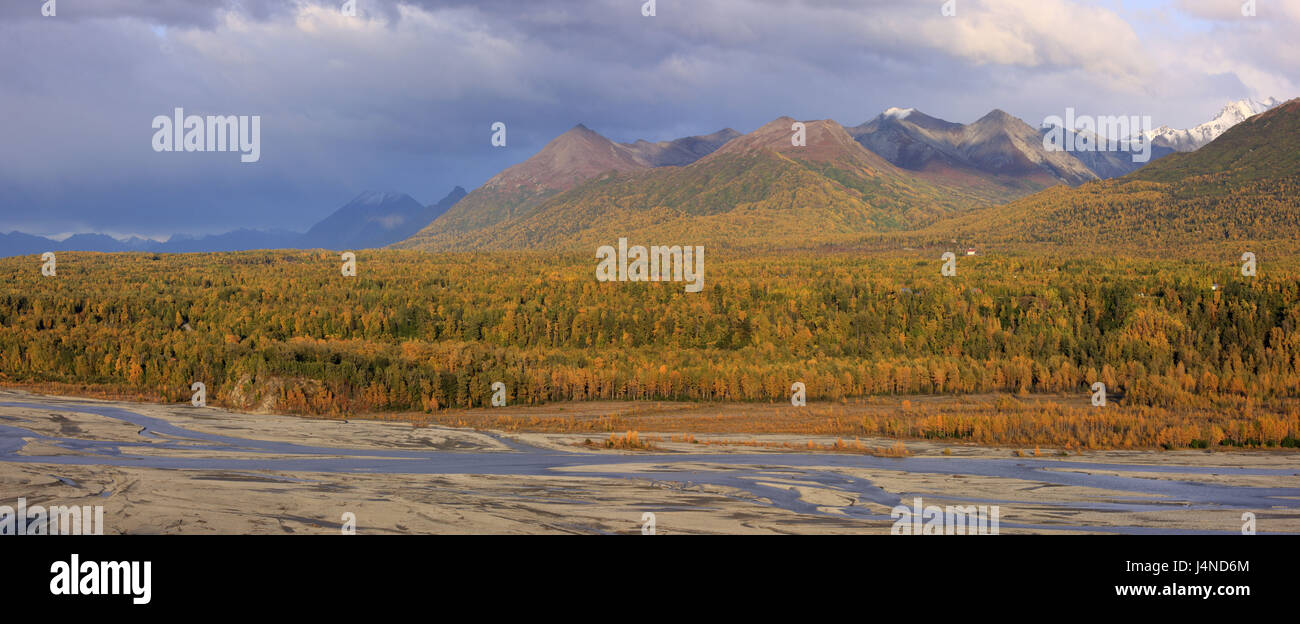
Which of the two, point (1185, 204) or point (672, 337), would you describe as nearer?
point (672, 337)

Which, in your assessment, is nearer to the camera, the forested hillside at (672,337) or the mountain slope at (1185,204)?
the forested hillside at (672,337)

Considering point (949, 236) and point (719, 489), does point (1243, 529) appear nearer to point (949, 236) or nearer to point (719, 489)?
point (719, 489)

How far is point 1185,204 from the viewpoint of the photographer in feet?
468

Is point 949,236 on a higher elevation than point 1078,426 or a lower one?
higher

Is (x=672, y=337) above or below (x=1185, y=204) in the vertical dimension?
below

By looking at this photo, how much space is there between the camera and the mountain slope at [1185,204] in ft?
423

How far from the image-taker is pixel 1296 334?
208ft

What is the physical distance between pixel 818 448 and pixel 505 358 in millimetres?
30311

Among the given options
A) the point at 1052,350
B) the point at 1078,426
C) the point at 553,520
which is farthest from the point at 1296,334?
the point at 553,520

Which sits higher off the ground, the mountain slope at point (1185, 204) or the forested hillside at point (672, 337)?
the mountain slope at point (1185, 204)

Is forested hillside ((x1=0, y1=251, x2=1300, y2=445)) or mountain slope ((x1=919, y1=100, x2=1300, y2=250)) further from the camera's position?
mountain slope ((x1=919, y1=100, x2=1300, y2=250))

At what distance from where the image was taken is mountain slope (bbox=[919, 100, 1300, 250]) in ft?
423

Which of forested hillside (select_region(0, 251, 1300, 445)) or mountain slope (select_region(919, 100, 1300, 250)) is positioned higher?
mountain slope (select_region(919, 100, 1300, 250))
